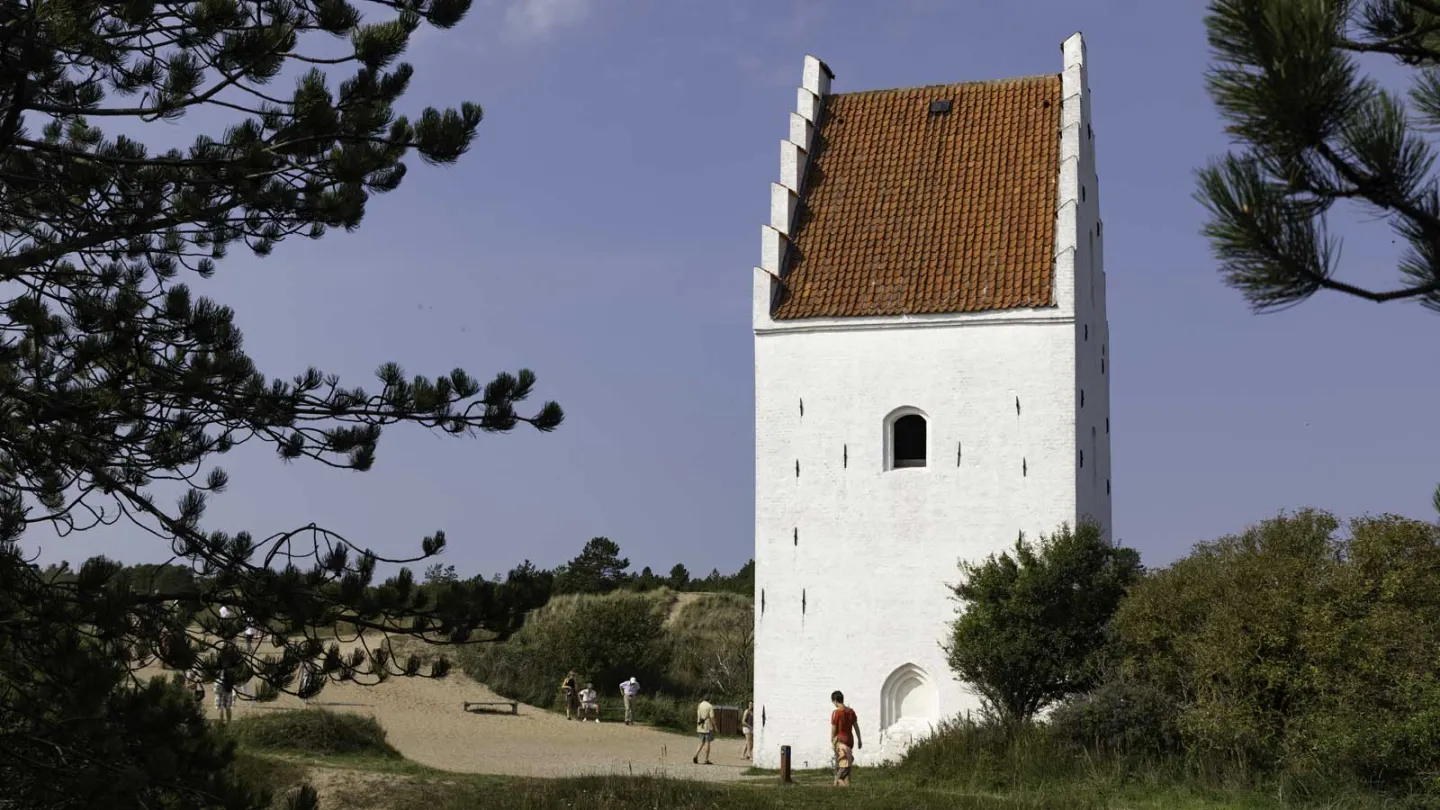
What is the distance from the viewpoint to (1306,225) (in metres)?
6.26

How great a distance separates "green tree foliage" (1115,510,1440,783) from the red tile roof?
19.0 ft

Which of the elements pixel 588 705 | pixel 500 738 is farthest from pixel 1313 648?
pixel 588 705

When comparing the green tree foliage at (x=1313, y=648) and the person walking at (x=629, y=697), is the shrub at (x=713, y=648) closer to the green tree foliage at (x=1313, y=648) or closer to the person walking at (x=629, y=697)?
the person walking at (x=629, y=697)

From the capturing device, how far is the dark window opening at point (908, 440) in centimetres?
2245

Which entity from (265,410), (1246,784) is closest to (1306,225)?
(265,410)

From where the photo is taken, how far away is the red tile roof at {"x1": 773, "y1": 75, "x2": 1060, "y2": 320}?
22.4 m

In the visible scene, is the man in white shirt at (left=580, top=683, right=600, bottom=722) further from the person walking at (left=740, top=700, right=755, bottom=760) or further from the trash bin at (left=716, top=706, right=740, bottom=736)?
the person walking at (left=740, top=700, right=755, bottom=760)

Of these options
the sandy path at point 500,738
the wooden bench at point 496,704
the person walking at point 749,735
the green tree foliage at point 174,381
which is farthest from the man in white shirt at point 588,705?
the green tree foliage at point 174,381

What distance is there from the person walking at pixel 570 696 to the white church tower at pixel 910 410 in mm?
10021

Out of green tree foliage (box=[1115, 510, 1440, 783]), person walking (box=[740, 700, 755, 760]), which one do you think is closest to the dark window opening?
person walking (box=[740, 700, 755, 760])

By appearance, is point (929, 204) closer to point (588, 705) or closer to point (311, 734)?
point (311, 734)

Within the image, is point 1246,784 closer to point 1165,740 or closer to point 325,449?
point 1165,740

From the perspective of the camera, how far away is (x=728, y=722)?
30.2 meters

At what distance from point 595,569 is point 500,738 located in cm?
2499
